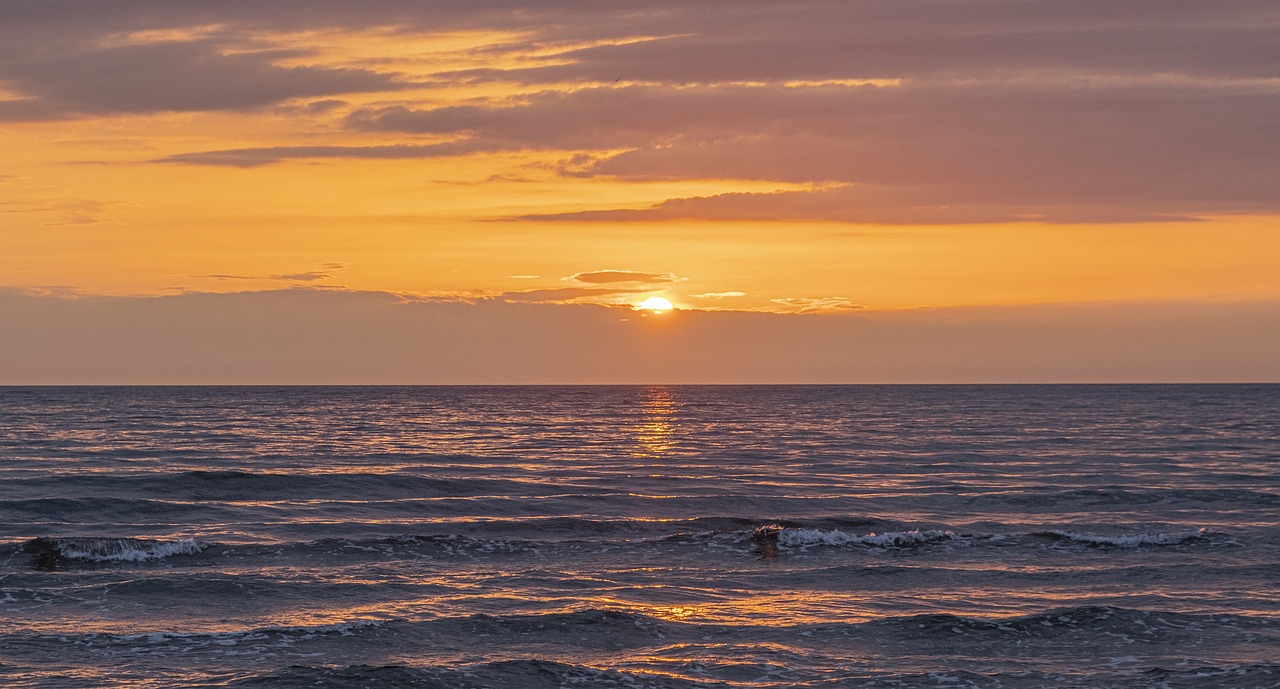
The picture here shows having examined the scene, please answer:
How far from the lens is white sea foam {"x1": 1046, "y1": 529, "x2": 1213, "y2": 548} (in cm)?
2983

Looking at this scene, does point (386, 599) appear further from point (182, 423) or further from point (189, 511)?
point (182, 423)

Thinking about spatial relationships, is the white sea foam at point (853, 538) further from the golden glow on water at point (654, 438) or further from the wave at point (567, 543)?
the golden glow on water at point (654, 438)

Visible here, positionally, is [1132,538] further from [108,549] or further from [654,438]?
[654,438]

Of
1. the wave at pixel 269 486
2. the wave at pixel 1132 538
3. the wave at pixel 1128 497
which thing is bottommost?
the wave at pixel 1132 538

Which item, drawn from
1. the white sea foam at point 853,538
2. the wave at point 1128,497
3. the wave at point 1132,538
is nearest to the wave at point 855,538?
the white sea foam at point 853,538

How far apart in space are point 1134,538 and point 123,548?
26.2m

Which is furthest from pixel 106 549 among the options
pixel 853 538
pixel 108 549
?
pixel 853 538

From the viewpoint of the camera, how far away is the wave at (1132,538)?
29.8 metres

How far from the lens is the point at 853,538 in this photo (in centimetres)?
3075

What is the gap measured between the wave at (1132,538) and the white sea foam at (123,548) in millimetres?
22613

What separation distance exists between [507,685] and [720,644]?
416cm

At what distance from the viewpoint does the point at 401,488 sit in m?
44.4

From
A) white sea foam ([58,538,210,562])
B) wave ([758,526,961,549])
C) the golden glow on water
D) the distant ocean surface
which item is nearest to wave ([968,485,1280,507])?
the distant ocean surface

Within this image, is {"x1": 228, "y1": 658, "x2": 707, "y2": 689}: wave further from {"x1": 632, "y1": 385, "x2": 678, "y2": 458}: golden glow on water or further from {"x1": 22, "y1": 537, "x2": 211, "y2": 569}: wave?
{"x1": 632, "y1": 385, "x2": 678, "y2": 458}: golden glow on water
